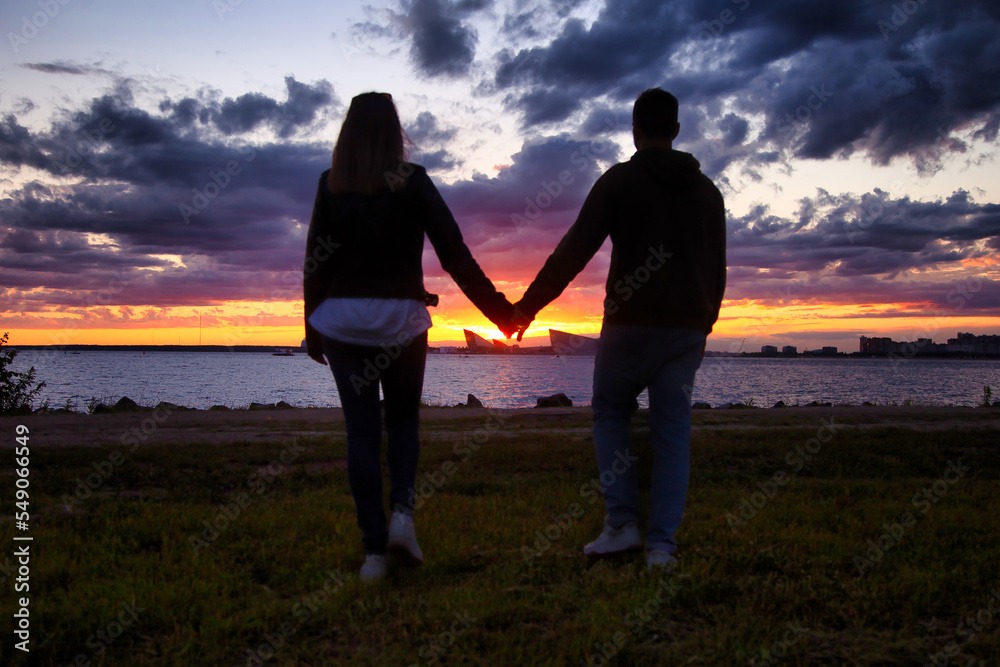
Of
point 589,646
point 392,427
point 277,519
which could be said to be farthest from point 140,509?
point 589,646

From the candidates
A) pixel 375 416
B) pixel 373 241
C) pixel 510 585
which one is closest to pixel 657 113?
pixel 373 241

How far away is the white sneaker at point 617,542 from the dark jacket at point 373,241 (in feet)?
5.16

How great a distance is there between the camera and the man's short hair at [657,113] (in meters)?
3.14

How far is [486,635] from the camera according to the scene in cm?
224

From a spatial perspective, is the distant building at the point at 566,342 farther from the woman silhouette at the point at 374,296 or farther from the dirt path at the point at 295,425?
the woman silhouette at the point at 374,296

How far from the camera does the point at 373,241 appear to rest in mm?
2768

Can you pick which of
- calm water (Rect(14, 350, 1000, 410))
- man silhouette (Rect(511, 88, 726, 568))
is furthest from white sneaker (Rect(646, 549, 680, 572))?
calm water (Rect(14, 350, 1000, 410))

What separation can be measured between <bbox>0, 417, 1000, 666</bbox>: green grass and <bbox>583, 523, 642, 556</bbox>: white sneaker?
6 centimetres

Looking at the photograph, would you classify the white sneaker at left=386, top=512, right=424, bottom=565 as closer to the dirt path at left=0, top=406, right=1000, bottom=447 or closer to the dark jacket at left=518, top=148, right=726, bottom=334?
the dark jacket at left=518, top=148, right=726, bottom=334

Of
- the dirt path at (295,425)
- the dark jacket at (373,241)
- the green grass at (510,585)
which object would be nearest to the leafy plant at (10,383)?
the dirt path at (295,425)

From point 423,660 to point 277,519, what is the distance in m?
2.22

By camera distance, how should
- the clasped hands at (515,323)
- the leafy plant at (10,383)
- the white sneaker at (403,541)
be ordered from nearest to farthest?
the white sneaker at (403,541) → the clasped hands at (515,323) → the leafy plant at (10,383)

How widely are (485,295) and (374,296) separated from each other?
78 centimetres

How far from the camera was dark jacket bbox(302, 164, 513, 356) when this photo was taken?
9.07ft
